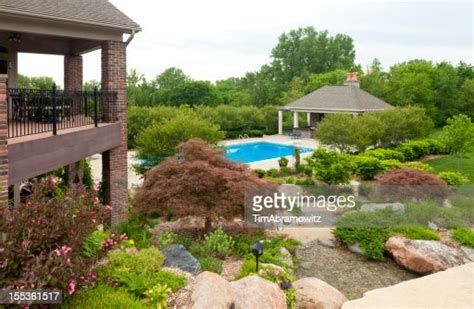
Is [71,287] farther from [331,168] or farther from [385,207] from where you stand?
[331,168]

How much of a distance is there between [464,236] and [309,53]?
200 ft

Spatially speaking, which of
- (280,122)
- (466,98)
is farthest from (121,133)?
(466,98)

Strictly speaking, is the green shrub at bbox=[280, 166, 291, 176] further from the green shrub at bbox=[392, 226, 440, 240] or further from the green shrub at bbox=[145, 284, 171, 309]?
the green shrub at bbox=[145, 284, 171, 309]

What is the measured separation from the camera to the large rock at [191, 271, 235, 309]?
6.25 meters

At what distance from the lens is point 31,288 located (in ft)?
15.9

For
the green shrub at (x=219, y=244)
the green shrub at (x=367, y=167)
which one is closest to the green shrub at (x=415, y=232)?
the green shrub at (x=219, y=244)

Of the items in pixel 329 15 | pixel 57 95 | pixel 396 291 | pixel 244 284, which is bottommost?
pixel 396 291

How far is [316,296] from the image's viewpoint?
8.19 meters

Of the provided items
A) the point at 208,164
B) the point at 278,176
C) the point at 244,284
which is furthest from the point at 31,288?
the point at 278,176

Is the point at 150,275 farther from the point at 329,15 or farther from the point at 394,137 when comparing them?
the point at 394,137

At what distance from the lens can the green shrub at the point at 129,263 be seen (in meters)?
6.81

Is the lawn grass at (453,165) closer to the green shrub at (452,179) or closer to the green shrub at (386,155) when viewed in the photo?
the green shrub at (386,155)

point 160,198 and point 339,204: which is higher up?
point 160,198

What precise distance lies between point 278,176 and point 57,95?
13353 mm
